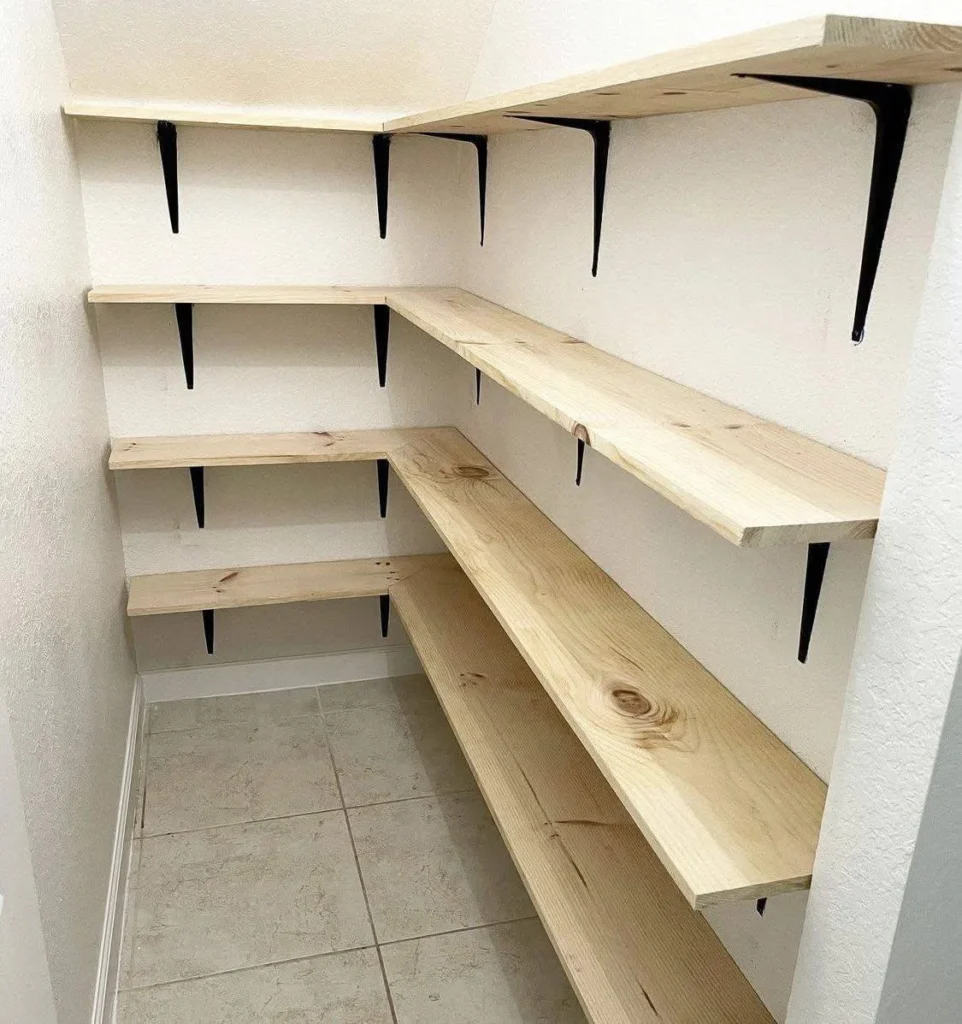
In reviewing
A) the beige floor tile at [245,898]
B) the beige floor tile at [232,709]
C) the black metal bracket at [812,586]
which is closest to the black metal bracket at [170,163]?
the beige floor tile at [232,709]

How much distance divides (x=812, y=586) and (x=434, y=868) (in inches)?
57.6

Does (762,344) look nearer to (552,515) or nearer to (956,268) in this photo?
(956,268)

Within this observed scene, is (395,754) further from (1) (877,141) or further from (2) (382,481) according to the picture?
(1) (877,141)

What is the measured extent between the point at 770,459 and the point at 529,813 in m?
0.98

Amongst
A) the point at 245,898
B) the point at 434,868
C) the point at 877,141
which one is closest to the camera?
the point at 877,141

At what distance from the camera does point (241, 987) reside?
1870 millimetres

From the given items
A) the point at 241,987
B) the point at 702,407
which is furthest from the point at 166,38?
the point at 241,987

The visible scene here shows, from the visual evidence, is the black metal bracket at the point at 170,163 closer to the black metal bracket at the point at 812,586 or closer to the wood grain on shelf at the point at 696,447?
the wood grain on shelf at the point at 696,447

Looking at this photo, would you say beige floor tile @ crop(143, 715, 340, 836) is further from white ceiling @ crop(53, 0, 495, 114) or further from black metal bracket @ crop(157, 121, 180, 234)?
white ceiling @ crop(53, 0, 495, 114)

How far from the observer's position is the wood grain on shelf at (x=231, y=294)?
2.23 metres

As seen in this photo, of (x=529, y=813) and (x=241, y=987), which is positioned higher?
(x=529, y=813)

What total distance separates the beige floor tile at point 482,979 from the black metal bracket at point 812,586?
3.68 feet

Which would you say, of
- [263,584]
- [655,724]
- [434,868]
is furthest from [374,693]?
[655,724]

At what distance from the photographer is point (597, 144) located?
1.61 m
